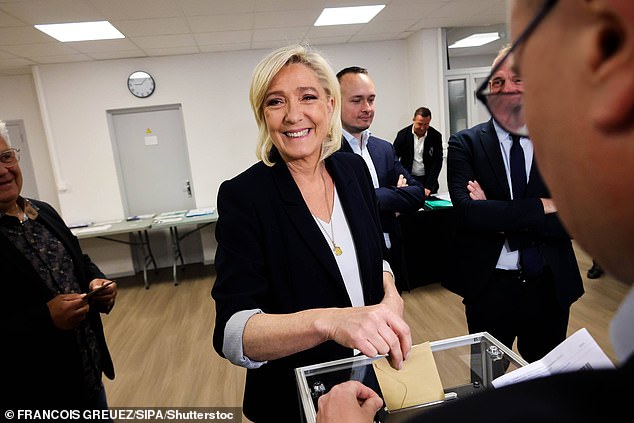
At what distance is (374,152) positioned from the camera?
2.65 meters

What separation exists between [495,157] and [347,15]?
11.6ft

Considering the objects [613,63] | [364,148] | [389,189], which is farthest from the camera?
[364,148]

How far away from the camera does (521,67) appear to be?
0.32m

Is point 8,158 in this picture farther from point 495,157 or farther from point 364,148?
point 495,157

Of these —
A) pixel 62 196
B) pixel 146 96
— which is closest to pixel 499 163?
pixel 146 96

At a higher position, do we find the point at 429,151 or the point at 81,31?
the point at 81,31

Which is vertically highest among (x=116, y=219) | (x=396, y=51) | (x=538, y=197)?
(x=396, y=51)

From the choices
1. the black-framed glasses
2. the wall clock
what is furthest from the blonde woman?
the wall clock

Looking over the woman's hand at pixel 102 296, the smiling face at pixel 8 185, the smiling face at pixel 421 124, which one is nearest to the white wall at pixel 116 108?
the smiling face at pixel 421 124

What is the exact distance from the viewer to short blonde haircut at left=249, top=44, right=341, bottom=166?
3.96 feet

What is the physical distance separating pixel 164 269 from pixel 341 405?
572 cm

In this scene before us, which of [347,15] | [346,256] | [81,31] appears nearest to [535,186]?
[346,256]

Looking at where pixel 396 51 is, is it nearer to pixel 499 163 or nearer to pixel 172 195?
pixel 172 195

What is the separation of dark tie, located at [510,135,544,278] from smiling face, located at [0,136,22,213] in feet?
6.73
